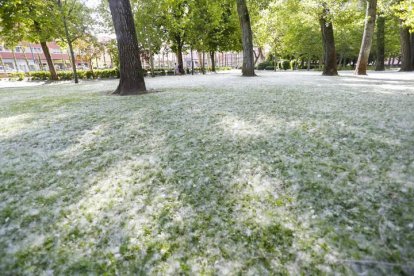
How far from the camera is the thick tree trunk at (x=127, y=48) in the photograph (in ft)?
26.3

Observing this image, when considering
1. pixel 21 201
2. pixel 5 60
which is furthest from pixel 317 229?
pixel 5 60

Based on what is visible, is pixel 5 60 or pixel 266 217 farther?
pixel 5 60

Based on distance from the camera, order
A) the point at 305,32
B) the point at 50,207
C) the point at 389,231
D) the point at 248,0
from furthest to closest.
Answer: the point at 305,32
the point at 248,0
the point at 50,207
the point at 389,231

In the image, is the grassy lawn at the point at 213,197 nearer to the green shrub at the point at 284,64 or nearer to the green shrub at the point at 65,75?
the green shrub at the point at 65,75

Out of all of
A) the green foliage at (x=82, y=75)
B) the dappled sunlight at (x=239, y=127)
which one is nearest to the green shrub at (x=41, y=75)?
the green foliage at (x=82, y=75)

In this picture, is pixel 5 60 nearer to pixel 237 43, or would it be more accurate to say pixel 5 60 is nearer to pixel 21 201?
pixel 237 43

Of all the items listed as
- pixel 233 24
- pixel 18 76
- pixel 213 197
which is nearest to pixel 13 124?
pixel 213 197

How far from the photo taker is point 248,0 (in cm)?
2055

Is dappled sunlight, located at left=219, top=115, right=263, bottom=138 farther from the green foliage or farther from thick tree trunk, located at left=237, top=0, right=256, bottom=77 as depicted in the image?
the green foliage

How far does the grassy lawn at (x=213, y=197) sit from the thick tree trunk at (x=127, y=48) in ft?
14.7

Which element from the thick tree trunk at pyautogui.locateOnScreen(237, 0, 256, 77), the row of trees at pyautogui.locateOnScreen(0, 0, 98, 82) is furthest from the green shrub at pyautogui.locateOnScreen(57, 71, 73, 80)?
the thick tree trunk at pyautogui.locateOnScreen(237, 0, 256, 77)

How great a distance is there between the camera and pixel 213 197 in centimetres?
253

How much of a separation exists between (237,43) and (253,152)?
36.5m

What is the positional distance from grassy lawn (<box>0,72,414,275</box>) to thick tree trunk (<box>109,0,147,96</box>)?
4.49 m
